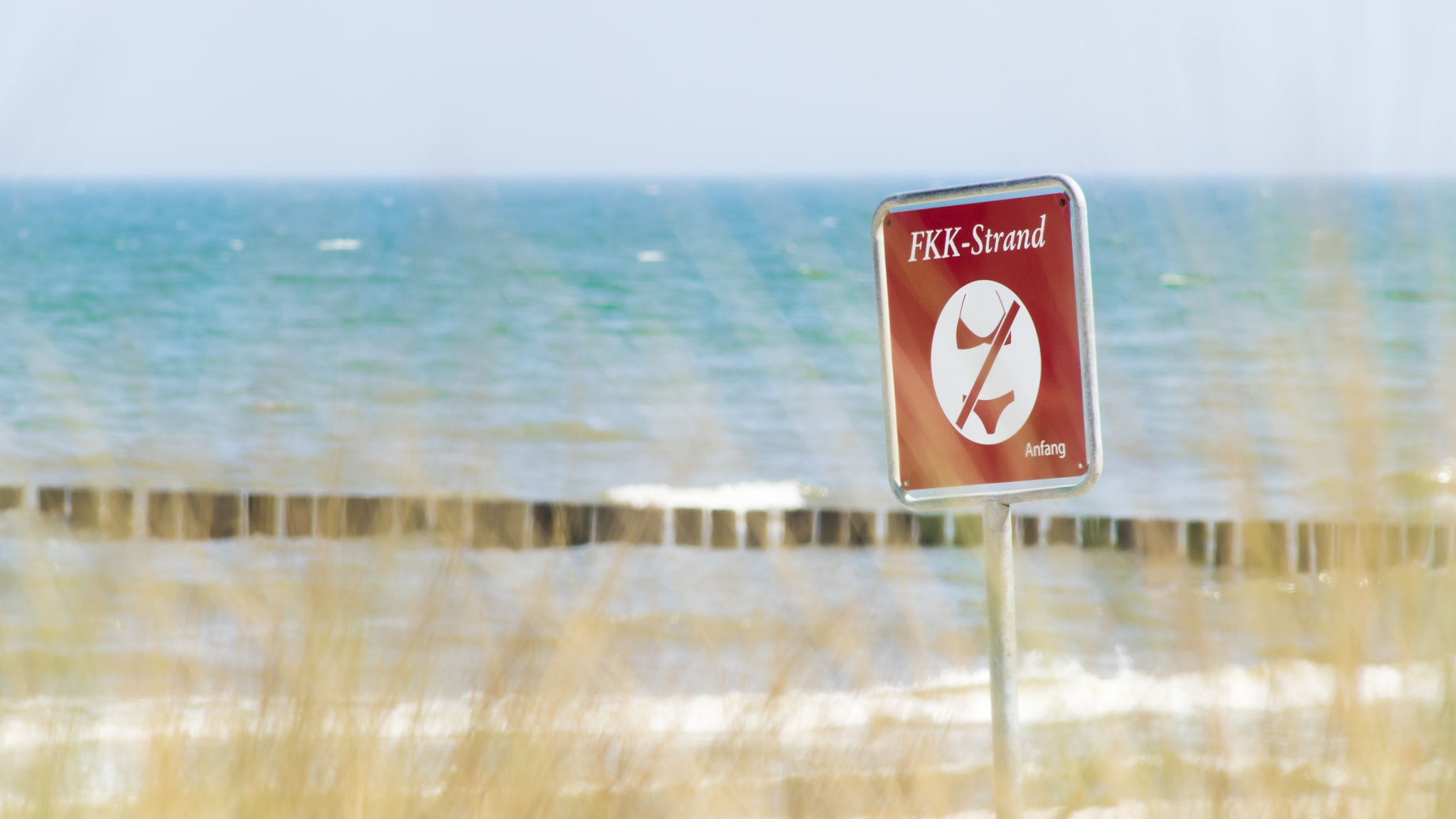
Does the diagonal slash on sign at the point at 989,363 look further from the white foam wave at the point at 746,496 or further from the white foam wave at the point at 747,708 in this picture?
the white foam wave at the point at 746,496

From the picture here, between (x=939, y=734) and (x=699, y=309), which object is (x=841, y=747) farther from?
(x=699, y=309)

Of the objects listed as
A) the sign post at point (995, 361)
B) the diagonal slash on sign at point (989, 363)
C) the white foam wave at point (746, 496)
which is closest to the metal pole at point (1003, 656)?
the sign post at point (995, 361)

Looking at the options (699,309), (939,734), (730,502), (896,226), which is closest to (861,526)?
(730,502)

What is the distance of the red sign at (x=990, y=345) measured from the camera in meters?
1.39

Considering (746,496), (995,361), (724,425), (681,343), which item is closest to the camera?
(995,361)

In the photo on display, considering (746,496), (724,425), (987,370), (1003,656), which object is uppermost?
(987,370)

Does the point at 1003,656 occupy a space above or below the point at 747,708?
above

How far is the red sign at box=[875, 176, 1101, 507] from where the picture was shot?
1388 millimetres

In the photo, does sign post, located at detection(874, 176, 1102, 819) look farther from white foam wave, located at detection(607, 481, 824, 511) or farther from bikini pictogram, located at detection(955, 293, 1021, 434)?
white foam wave, located at detection(607, 481, 824, 511)

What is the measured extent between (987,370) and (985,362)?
10 mm

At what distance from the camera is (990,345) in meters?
1.42

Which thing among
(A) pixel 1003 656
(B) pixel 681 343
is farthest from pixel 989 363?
(B) pixel 681 343

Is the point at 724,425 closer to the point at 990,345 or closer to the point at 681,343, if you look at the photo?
the point at 681,343

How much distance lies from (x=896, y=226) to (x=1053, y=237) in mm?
188
